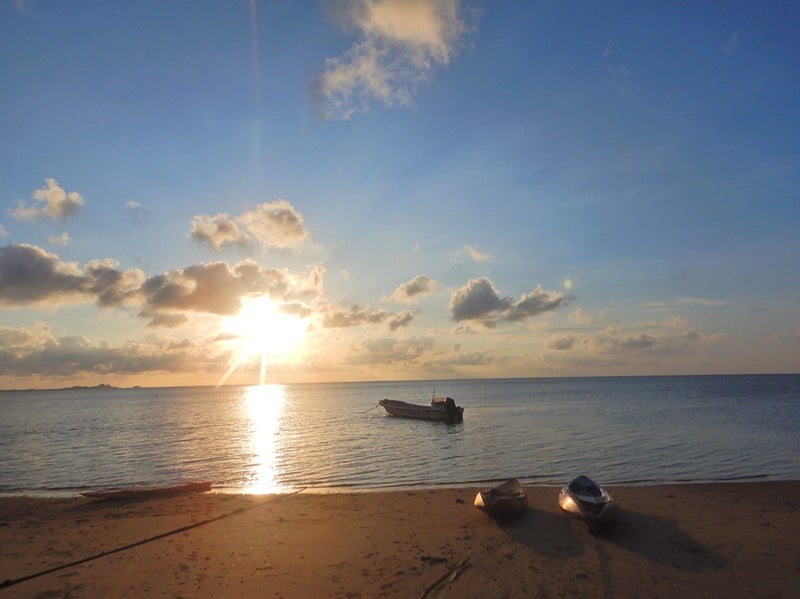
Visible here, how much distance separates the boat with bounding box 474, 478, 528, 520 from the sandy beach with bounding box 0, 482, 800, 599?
346 millimetres

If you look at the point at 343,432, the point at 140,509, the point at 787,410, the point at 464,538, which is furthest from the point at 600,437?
the point at 787,410

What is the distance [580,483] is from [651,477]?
44.0 feet

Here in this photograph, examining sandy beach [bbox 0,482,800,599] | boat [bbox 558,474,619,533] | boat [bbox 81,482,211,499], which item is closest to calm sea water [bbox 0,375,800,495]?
boat [bbox 81,482,211,499]

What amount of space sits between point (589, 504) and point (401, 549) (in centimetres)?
714

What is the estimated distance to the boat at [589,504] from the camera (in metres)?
17.9

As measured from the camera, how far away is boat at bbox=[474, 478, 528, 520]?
1938 centimetres

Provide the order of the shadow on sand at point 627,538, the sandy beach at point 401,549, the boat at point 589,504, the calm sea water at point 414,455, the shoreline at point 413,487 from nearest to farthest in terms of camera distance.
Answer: the sandy beach at point 401,549, the shadow on sand at point 627,538, the boat at point 589,504, the shoreline at point 413,487, the calm sea water at point 414,455

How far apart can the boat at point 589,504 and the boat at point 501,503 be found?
1664 mm

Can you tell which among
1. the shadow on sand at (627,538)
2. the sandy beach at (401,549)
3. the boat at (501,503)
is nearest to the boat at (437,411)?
the sandy beach at (401,549)

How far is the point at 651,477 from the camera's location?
3045 centimetres

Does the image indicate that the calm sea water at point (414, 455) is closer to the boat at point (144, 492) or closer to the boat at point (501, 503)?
the boat at point (144, 492)

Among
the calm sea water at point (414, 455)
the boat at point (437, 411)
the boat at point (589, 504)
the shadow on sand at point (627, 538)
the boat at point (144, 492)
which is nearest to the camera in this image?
the shadow on sand at point (627, 538)

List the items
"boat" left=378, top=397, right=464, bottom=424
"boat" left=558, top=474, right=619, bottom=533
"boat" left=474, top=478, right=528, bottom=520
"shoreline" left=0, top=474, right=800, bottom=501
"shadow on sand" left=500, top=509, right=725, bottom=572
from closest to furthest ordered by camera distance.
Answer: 1. "shadow on sand" left=500, top=509, right=725, bottom=572
2. "boat" left=558, top=474, right=619, bottom=533
3. "boat" left=474, top=478, right=528, bottom=520
4. "shoreline" left=0, top=474, right=800, bottom=501
5. "boat" left=378, top=397, right=464, bottom=424

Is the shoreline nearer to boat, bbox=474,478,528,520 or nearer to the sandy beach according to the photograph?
the sandy beach
